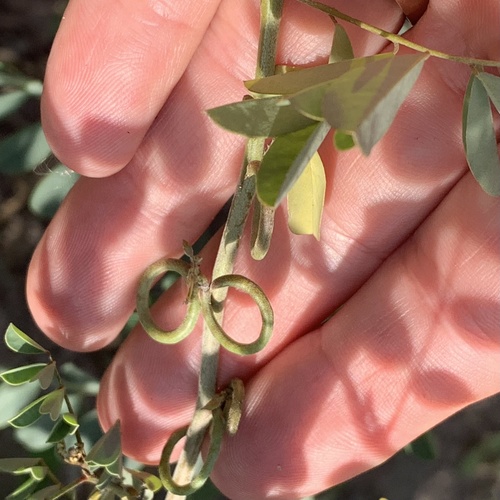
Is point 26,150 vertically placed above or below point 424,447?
above

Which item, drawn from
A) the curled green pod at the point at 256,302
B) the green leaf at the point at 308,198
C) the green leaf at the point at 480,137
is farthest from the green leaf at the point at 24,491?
the green leaf at the point at 480,137

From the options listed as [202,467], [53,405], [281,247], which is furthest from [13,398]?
[281,247]

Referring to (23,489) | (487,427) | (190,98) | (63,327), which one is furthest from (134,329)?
Result: (487,427)

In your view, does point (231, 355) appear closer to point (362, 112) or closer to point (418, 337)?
point (418, 337)

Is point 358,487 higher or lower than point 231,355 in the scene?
lower

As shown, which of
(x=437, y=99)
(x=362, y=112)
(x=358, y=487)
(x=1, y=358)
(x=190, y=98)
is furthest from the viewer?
(x=358, y=487)

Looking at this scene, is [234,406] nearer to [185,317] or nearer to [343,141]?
[185,317]
